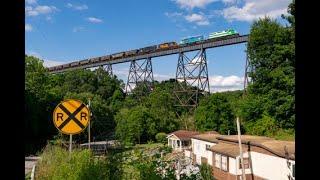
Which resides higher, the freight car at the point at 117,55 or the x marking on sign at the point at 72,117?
the freight car at the point at 117,55

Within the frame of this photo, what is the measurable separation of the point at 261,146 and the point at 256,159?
0.96 metres

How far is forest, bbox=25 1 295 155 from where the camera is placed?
27.7 metres

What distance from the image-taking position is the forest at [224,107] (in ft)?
90.7

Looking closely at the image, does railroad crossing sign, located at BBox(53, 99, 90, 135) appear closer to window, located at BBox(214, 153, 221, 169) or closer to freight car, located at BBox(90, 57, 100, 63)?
window, located at BBox(214, 153, 221, 169)

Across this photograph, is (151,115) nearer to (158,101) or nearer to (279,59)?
(158,101)

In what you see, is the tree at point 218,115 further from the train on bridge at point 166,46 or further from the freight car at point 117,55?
the freight car at point 117,55

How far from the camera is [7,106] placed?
116 centimetres

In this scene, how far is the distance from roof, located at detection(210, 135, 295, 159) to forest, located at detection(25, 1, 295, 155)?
16.4ft

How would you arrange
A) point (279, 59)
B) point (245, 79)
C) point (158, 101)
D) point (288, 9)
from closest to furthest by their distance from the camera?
point (288, 9) < point (279, 59) < point (245, 79) < point (158, 101)

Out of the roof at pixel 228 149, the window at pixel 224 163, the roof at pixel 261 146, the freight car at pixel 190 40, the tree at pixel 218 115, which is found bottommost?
the window at pixel 224 163

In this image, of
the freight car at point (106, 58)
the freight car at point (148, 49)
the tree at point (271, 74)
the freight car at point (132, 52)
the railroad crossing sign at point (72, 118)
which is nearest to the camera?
the railroad crossing sign at point (72, 118)

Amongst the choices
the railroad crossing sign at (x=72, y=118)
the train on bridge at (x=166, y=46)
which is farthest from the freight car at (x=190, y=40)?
the railroad crossing sign at (x=72, y=118)
